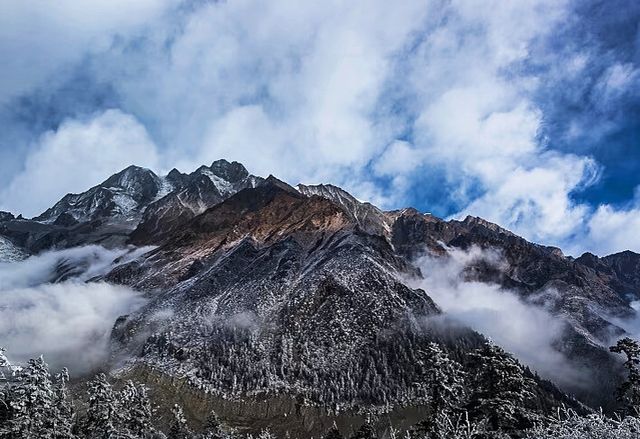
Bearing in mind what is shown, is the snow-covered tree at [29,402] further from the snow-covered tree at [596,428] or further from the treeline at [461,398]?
the snow-covered tree at [596,428]

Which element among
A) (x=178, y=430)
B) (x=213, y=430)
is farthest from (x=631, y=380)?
(x=178, y=430)

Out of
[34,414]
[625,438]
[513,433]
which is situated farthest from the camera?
[34,414]

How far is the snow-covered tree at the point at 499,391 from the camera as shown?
38.5 metres

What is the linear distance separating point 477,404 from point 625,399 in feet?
50.1

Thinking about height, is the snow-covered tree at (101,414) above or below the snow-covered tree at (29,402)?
above

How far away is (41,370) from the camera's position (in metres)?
45.5

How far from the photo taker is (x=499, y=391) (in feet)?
130

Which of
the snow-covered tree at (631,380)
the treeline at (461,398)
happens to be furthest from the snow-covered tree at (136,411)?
the snow-covered tree at (631,380)

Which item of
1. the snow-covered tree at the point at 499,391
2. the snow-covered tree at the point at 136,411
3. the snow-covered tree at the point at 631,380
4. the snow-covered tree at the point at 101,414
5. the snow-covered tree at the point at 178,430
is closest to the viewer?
the snow-covered tree at the point at 499,391

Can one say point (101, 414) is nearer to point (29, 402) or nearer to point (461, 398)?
point (29, 402)

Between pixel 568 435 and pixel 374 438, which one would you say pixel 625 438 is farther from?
pixel 374 438

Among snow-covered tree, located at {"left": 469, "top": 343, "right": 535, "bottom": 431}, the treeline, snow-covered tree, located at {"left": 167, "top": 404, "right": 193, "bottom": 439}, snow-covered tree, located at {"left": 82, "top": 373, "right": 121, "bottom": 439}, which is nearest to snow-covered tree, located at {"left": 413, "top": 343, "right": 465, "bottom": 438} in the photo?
the treeline

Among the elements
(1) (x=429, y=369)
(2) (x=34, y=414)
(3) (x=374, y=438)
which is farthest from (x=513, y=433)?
(3) (x=374, y=438)

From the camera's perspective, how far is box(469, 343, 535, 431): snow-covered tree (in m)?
38.5
